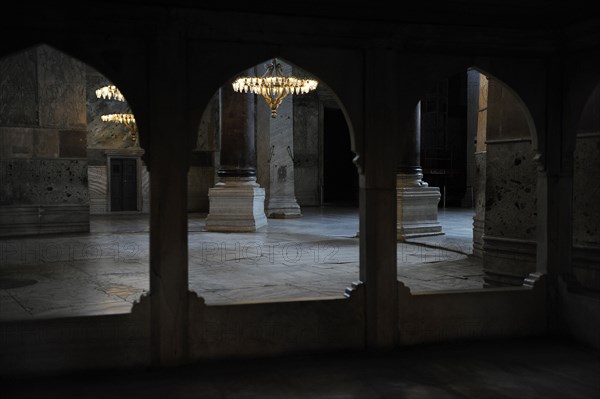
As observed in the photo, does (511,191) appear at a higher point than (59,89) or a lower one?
lower

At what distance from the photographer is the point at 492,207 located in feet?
23.0

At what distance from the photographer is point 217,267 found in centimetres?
889

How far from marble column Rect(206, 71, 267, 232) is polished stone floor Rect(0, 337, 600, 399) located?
947 cm

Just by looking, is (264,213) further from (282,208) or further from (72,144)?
(72,144)

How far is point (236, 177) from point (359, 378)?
34.9 feet

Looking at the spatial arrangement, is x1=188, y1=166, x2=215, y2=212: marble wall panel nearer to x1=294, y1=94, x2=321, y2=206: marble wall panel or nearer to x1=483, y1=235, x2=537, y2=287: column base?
x1=294, y1=94, x2=321, y2=206: marble wall panel

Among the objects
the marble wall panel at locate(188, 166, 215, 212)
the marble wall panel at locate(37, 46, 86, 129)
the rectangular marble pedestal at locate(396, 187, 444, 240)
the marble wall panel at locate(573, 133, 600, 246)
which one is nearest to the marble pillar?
the marble wall panel at locate(188, 166, 215, 212)

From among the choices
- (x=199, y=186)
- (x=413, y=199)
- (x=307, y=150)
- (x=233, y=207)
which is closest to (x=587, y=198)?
(x=413, y=199)

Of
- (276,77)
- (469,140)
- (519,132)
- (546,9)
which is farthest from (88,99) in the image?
(546,9)

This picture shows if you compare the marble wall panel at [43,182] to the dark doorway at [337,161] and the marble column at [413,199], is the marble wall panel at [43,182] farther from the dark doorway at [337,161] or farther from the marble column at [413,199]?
the dark doorway at [337,161]

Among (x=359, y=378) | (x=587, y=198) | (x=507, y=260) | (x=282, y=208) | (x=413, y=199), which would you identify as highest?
(x=587, y=198)

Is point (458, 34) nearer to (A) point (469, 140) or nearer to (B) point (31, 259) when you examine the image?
(B) point (31, 259)

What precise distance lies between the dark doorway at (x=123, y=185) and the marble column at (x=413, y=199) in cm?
992

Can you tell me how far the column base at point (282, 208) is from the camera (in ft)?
59.3
